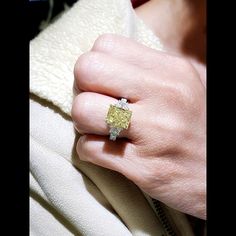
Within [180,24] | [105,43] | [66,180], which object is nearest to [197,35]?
[180,24]

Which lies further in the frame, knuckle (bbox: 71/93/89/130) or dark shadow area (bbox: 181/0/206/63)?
dark shadow area (bbox: 181/0/206/63)

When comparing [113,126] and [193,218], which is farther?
[193,218]

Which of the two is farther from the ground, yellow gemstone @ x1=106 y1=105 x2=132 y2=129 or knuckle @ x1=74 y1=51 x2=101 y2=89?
knuckle @ x1=74 y1=51 x2=101 y2=89

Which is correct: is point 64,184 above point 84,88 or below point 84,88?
below

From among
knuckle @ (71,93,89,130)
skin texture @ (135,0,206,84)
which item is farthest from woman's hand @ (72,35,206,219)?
skin texture @ (135,0,206,84)

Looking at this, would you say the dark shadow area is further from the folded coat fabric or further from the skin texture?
the folded coat fabric

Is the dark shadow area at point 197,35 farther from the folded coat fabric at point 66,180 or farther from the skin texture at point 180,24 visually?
the folded coat fabric at point 66,180
